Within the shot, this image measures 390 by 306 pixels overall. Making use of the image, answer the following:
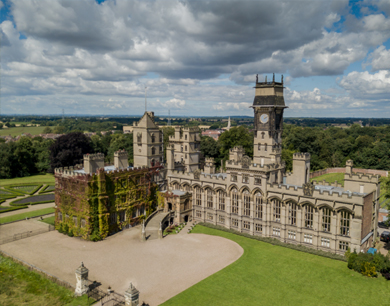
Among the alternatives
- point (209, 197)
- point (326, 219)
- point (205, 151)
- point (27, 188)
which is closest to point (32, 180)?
point (27, 188)

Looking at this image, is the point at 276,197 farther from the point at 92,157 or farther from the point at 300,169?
the point at 92,157

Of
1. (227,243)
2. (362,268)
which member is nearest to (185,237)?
(227,243)

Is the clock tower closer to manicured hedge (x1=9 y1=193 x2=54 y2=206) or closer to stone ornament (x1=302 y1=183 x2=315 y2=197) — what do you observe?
stone ornament (x1=302 y1=183 x2=315 y2=197)

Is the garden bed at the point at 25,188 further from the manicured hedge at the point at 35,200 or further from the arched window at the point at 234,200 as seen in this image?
the arched window at the point at 234,200

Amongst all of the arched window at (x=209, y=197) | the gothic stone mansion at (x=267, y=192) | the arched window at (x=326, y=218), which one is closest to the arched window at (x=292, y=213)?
the gothic stone mansion at (x=267, y=192)

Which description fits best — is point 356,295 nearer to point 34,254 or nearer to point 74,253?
point 74,253

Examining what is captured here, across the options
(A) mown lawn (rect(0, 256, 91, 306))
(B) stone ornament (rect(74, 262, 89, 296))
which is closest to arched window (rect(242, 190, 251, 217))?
(B) stone ornament (rect(74, 262, 89, 296))
